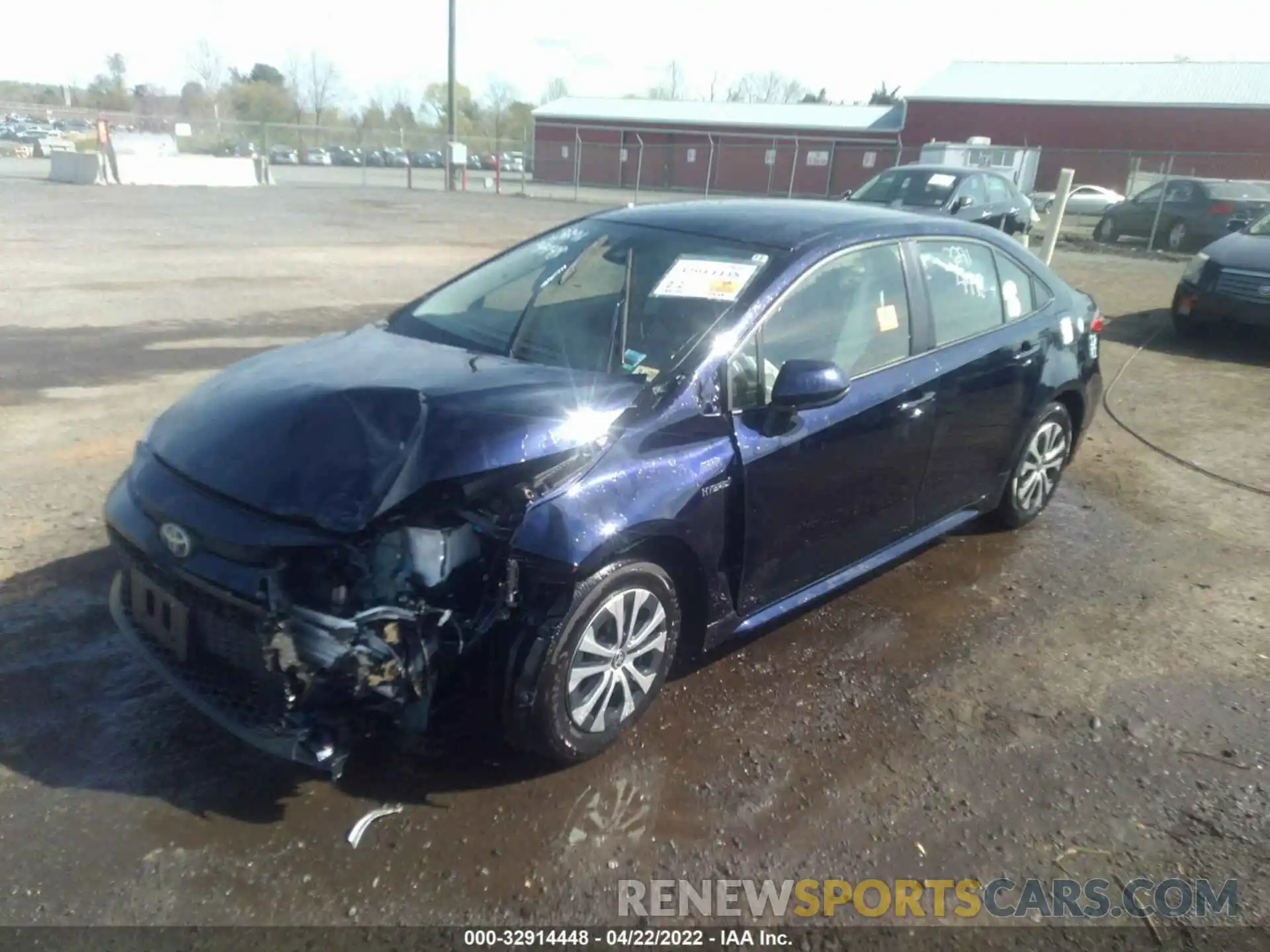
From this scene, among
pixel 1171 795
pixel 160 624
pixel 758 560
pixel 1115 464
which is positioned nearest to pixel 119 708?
pixel 160 624

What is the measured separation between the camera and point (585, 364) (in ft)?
11.4

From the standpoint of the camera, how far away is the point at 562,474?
9.49ft

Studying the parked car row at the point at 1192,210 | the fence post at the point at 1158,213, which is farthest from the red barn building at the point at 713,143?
the fence post at the point at 1158,213

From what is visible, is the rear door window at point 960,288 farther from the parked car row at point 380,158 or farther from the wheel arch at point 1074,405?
the parked car row at point 380,158

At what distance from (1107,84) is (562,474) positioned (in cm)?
4626

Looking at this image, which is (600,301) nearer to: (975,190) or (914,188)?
(914,188)

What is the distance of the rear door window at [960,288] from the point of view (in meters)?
4.21

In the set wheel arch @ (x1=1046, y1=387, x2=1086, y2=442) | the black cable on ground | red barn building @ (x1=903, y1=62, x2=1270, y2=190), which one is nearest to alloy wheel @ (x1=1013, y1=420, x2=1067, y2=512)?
wheel arch @ (x1=1046, y1=387, x2=1086, y2=442)

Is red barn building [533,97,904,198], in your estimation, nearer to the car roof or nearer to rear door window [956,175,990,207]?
rear door window [956,175,990,207]

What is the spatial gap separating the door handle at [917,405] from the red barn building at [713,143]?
3184cm

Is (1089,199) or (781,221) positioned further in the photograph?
(1089,199)

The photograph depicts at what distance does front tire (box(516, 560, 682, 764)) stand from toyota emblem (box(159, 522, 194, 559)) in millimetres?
1115

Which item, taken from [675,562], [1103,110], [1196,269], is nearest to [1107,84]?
[1103,110]

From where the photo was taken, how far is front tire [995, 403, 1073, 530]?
493 centimetres
